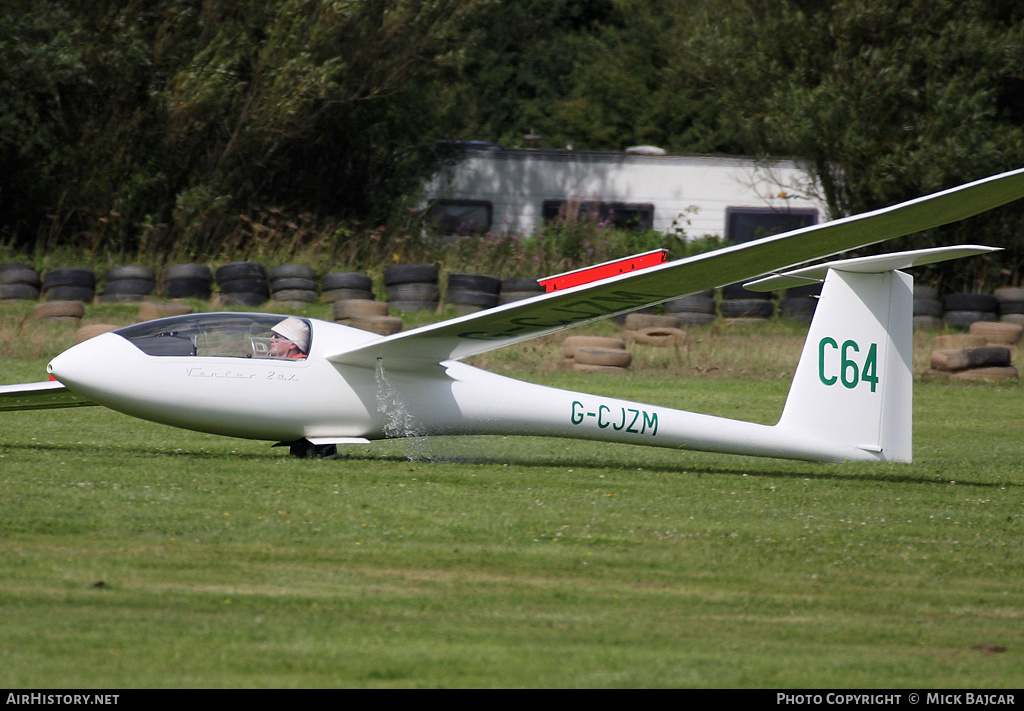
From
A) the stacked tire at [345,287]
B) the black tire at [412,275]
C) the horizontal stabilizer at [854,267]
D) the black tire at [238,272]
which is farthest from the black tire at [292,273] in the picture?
the horizontal stabilizer at [854,267]

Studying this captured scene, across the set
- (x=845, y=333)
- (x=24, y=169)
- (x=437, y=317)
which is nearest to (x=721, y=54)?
(x=437, y=317)

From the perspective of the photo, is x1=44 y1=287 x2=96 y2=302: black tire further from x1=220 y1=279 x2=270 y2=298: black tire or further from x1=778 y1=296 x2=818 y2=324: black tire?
x1=778 y1=296 x2=818 y2=324: black tire

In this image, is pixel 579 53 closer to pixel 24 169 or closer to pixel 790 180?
pixel 790 180

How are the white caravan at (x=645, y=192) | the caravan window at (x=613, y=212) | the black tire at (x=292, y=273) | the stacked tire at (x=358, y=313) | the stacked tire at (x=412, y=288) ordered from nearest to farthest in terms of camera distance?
the stacked tire at (x=358, y=313)
the stacked tire at (x=412, y=288)
the black tire at (x=292, y=273)
the caravan window at (x=613, y=212)
the white caravan at (x=645, y=192)

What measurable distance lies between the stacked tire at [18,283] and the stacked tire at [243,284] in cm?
380

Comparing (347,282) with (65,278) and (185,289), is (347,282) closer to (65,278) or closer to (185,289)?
(185,289)

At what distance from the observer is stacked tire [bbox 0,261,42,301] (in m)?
22.5

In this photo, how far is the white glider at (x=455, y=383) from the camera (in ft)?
32.1

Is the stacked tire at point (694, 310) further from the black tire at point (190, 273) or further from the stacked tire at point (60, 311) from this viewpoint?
the stacked tire at point (60, 311)

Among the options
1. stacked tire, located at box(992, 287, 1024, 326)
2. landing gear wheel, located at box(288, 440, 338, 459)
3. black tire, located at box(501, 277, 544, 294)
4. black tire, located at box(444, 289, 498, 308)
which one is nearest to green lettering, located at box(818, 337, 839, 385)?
landing gear wheel, located at box(288, 440, 338, 459)

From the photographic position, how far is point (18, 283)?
22672mm

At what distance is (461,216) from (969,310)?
14.9 meters

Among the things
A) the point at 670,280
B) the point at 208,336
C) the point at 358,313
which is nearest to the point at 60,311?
the point at 358,313

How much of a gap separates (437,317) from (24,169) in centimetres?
1380
